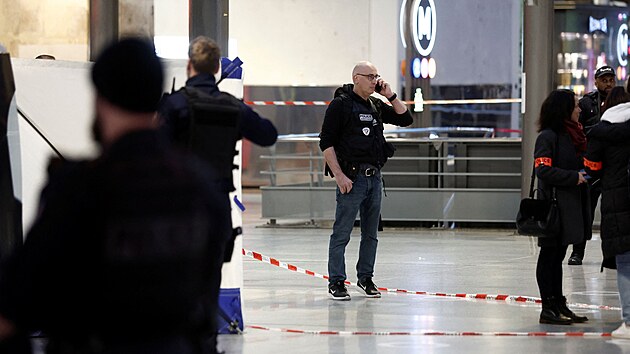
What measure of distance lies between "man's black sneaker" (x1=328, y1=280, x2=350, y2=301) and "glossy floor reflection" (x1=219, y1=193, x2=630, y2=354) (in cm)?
7

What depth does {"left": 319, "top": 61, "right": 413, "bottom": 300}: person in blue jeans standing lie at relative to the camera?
9.05 meters

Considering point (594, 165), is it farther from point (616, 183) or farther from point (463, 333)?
point (463, 333)

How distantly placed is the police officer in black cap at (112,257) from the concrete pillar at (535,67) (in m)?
12.7

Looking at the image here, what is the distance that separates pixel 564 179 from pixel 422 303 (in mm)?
1796

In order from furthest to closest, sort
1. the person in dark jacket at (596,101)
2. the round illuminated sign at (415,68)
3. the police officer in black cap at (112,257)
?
the round illuminated sign at (415,68) < the person in dark jacket at (596,101) < the police officer in black cap at (112,257)

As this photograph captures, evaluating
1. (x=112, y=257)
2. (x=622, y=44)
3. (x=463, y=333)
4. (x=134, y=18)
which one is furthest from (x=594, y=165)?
(x=622, y=44)

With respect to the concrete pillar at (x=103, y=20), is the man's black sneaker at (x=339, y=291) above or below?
below

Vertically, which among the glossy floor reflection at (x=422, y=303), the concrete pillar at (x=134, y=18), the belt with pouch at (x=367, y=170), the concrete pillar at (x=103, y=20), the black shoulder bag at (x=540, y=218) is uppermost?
the concrete pillar at (x=134, y=18)

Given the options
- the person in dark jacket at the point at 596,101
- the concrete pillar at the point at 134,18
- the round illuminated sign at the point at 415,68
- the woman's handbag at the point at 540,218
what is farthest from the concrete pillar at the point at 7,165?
the round illuminated sign at the point at 415,68

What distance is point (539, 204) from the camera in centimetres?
784

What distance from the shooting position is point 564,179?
7773 mm

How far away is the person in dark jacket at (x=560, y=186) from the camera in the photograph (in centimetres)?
782

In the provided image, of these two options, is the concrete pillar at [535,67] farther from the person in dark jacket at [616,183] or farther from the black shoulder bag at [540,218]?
the person in dark jacket at [616,183]

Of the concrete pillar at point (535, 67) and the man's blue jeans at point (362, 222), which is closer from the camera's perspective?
the man's blue jeans at point (362, 222)
